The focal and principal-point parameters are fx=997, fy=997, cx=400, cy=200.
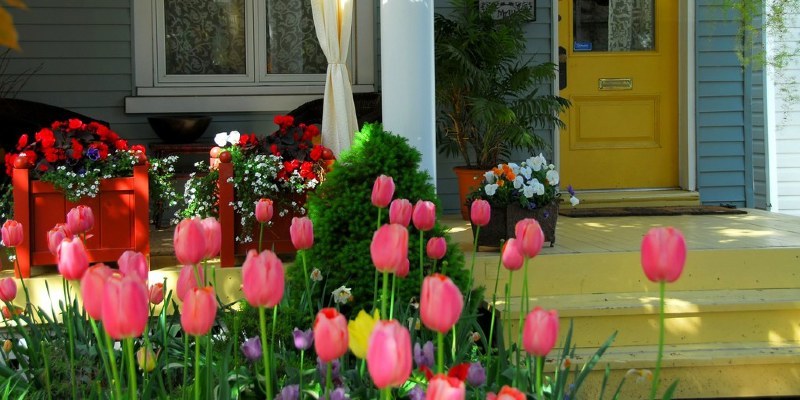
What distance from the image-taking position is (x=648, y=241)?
153 centimetres

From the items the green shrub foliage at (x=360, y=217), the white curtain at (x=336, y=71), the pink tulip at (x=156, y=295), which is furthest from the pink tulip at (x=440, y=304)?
the white curtain at (x=336, y=71)

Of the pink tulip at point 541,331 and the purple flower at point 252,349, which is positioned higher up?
the pink tulip at point 541,331

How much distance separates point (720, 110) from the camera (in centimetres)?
747

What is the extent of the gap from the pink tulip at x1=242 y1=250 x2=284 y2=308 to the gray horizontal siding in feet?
21.1

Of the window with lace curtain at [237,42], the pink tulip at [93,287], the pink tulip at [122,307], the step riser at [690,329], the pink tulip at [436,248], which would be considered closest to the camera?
the pink tulip at [122,307]

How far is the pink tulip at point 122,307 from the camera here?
4.57 ft

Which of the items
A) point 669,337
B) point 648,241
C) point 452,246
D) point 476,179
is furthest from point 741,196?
point 648,241

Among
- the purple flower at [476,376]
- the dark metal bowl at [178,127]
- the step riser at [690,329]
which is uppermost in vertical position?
the dark metal bowl at [178,127]

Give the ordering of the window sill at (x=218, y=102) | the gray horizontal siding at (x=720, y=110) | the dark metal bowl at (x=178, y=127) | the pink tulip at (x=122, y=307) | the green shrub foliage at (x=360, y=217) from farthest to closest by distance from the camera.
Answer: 1. the gray horizontal siding at (x=720, y=110)
2. the window sill at (x=218, y=102)
3. the dark metal bowl at (x=178, y=127)
4. the green shrub foliage at (x=360, y=217)
5. the pink tulip at (x=122, y=307)

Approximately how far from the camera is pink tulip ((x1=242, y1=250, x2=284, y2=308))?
4.96 ft

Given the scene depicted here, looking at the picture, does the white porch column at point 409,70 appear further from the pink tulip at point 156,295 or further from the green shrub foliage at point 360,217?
the pink tulip at point 156,295

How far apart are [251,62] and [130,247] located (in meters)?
2.68

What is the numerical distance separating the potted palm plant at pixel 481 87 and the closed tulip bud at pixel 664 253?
16.6ft

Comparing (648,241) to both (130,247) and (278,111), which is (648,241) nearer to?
(130,247)
